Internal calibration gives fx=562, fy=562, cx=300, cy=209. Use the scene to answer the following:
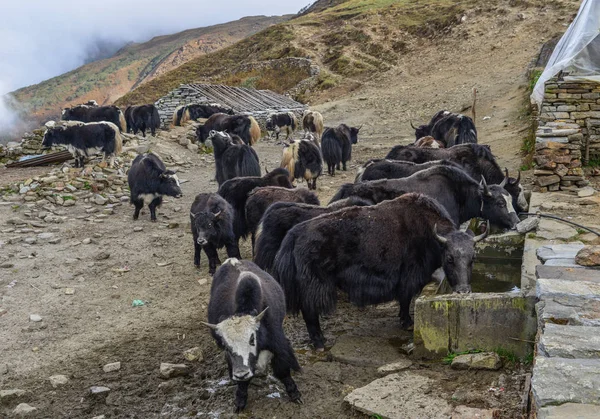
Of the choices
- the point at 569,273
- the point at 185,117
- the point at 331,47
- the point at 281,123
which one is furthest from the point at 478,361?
the point at 331,47

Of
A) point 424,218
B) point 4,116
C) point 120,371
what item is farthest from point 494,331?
point 4,116

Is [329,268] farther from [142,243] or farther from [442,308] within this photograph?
[142,243]

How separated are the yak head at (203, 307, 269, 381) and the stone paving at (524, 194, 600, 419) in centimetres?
173

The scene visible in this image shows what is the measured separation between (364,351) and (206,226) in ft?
9.10

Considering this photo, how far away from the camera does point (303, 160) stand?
36.5ft

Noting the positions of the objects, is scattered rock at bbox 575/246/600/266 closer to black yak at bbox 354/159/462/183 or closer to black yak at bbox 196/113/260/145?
black yak at bbox 354/159/462/183

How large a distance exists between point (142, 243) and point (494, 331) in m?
5.63

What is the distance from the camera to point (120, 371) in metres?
4.65

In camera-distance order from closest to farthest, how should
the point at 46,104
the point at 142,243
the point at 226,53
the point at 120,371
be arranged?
the point at 120,371, the point at 142,243, the point at 226,53, the point at 46,104

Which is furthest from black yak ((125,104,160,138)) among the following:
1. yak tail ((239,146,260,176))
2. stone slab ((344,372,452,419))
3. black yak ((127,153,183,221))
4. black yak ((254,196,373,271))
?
stone slab ((344,372,452,419))

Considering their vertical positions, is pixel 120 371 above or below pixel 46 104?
A: below

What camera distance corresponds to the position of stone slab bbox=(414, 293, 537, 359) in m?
3.93

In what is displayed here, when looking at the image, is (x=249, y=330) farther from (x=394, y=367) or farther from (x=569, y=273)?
(x=569, y=273)

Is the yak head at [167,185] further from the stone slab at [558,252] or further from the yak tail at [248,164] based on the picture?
the stone slab at [558,252]
